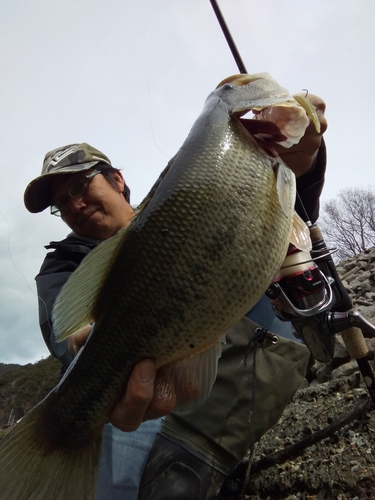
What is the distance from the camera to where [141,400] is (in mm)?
1582

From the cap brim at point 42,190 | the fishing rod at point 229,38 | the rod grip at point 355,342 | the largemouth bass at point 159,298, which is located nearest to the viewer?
the largemouth bass at point 159,298

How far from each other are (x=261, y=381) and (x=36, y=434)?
1.39m

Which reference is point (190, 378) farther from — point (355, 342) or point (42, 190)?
point (42, 190)

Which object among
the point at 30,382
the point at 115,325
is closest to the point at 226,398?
the point at 115,325

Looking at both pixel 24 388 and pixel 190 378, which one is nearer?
pixel 190 378

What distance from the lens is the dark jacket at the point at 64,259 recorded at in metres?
2.83

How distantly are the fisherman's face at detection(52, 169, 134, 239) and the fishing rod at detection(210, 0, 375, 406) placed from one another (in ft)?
5.77

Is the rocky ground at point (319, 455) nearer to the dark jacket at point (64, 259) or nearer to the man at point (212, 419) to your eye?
the man at point (212, 419)

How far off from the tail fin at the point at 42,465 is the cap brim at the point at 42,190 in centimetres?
237

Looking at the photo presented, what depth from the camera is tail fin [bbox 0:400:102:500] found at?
1508 mm

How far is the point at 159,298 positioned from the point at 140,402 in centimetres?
48

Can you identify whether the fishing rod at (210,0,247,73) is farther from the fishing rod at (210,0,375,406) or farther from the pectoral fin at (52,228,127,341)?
the pectoral fin at (52,228,127,341)

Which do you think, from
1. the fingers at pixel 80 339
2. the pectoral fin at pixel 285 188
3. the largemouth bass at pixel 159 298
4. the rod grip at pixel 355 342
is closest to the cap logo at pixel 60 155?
the fingers at pixel 80 339

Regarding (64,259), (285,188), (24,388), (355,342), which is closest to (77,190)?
(64,259)
